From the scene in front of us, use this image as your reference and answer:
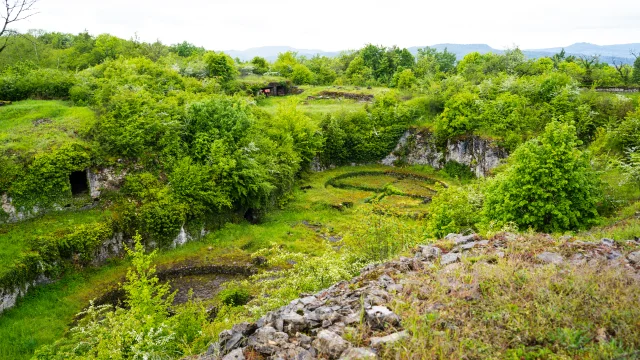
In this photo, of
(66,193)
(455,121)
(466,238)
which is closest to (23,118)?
(66,193)

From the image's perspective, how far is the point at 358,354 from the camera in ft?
25.5

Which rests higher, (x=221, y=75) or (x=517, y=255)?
(x=221, y=75)

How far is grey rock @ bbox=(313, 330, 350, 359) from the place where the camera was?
8.05 meters

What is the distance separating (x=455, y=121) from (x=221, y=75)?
103 ft

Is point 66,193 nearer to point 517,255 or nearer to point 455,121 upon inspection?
point 517,255

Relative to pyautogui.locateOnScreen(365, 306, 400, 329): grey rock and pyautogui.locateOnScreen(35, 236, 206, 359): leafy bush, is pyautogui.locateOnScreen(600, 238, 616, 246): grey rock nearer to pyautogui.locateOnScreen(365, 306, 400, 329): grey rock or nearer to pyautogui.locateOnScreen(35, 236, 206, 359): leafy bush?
pyautogui.locateOnScreen(365, 306, 400, 329): grey rock

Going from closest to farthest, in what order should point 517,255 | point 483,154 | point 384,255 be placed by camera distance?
1. point 517,255
2. point 384,255
3. point 483,154

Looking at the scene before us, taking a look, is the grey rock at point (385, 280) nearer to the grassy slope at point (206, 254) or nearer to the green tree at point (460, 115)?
the grassy slope at point (206, 254)

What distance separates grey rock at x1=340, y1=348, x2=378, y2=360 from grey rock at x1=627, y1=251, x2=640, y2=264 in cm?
740

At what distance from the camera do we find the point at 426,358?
292 inches

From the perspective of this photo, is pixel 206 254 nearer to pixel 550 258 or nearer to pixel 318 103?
pixel 550 258

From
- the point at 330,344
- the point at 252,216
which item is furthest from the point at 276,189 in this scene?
the point at 330,344

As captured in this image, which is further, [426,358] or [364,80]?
[364,80]

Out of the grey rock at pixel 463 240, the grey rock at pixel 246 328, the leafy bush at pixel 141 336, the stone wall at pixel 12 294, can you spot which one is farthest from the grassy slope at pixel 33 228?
the grey rock at pixel 463 240
